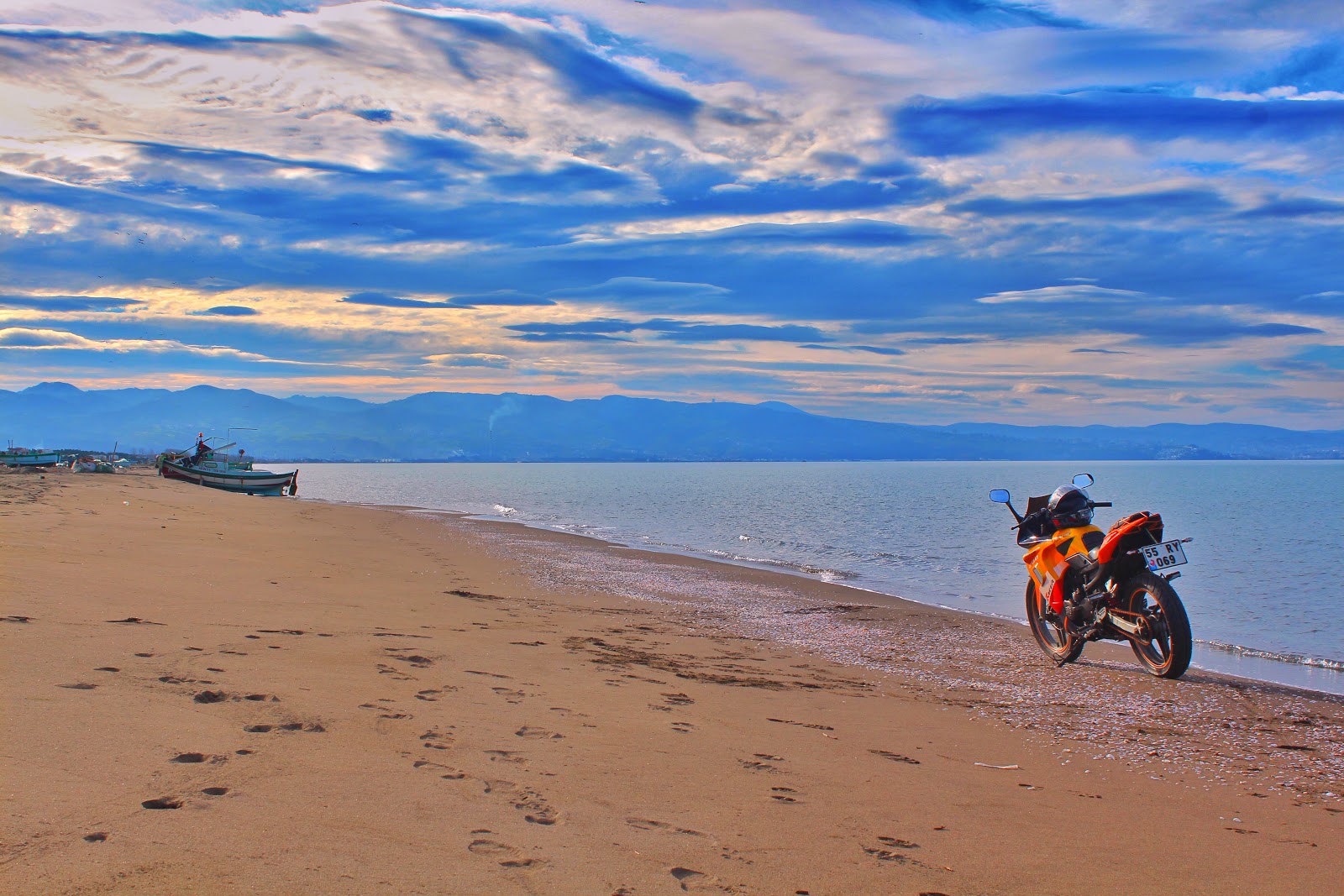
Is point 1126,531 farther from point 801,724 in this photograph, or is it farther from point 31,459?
point 31,459

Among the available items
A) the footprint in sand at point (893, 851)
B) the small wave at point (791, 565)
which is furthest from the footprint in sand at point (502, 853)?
the small wave at point (791, 565)

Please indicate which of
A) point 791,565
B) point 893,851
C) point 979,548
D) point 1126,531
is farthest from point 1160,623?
point 979,548

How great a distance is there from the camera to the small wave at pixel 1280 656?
11203 millimetres

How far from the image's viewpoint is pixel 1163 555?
333 inches

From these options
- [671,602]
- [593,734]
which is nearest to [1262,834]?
[593,734]

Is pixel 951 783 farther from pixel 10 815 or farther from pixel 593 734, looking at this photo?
pixel 10 815

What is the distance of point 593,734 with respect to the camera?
5461mm

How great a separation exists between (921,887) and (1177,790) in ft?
9.32

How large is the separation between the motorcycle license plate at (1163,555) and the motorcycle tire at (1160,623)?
24 cm

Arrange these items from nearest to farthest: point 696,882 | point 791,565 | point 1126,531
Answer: point 696,882, point 1126,531, point 791,565

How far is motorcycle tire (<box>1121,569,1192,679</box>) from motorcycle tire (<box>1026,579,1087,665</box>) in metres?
0.64

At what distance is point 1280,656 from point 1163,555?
5034 millimetres

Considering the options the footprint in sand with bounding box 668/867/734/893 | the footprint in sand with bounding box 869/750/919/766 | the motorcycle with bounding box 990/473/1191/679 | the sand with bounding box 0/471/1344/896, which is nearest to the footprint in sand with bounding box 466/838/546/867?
the sand with bounding box 0/471/1344/896

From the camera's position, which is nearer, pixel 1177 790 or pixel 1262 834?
pixel 1262 834
